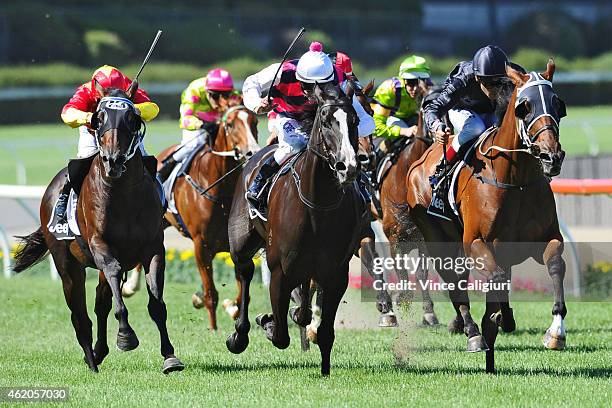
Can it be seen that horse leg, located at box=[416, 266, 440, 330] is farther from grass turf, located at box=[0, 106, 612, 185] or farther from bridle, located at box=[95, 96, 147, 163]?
grass turf, located at box=[0, 106, 612, 185]

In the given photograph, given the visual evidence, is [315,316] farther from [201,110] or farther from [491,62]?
[201,110]

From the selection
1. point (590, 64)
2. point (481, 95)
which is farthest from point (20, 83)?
point (481, 95)

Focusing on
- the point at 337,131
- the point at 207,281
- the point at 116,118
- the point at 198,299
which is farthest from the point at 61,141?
the point at 337,131

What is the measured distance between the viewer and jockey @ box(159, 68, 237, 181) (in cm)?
1070

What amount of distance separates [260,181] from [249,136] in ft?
6.98

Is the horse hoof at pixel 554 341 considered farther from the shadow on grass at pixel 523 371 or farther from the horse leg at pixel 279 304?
the horse leg at pixel 279 304

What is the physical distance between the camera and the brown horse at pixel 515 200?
7.08 metres

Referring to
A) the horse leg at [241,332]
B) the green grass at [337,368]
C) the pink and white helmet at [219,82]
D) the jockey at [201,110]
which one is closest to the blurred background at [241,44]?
the jockey at [201,110]

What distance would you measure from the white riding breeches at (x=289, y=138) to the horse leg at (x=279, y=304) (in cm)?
85

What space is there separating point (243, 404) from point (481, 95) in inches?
118

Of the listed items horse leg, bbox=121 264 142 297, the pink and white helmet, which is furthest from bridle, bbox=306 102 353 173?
horse leg, bbox=121 264 142 297

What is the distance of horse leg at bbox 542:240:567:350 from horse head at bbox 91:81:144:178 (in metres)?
2.48

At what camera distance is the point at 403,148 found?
33.4ft

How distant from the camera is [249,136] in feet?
32.5
